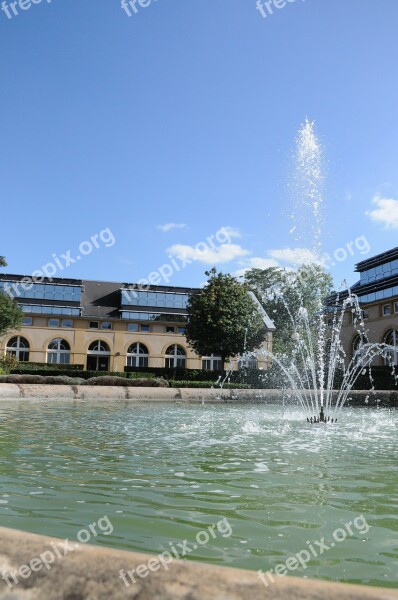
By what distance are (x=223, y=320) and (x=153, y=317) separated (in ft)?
66.5

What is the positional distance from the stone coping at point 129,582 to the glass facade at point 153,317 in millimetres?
60470

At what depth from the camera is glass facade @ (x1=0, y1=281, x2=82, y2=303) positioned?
60.0 metres

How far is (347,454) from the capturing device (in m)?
8.61

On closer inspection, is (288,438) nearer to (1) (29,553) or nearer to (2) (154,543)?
(2) (154,543)

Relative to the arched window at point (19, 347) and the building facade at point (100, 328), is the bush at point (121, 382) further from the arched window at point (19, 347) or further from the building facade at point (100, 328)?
the arched window at point (19, 347)

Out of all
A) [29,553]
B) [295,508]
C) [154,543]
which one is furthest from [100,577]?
[295,508]

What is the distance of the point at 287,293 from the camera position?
241 ft

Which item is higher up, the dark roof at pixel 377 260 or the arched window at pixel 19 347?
the dark roof at pixel 377 260

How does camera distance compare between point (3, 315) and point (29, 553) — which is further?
point (3, 315)

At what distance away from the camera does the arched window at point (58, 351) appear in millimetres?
60250

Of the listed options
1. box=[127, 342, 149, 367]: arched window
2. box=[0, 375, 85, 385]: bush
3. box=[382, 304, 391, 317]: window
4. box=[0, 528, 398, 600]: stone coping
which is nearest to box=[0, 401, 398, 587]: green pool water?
box=[0, 528, 398, 600]: stone coping

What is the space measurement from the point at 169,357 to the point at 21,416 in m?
49.7

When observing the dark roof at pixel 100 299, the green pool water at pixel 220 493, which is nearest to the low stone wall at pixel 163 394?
the green pool water at pixel 220 493

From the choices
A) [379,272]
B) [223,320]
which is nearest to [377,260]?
[379,272]
